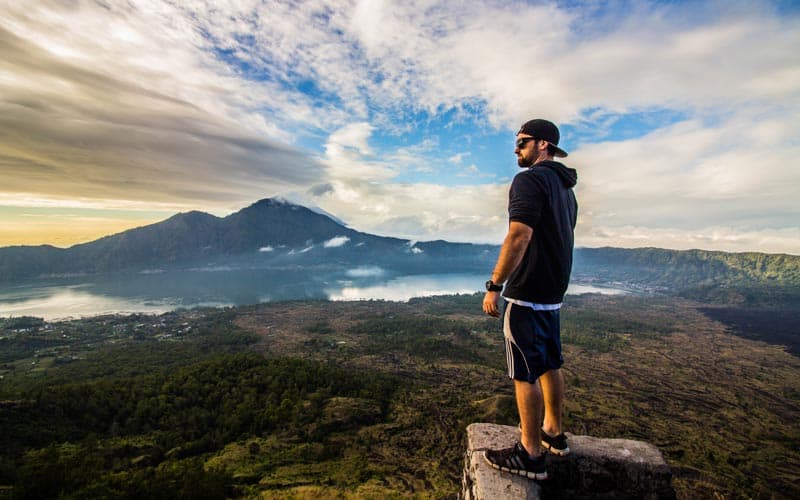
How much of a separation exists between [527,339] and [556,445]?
4.29 feet

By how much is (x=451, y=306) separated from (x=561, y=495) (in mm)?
80825

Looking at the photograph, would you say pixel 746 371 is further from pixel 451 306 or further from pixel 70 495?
pixel 70 495

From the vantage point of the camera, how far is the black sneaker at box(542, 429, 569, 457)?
125 inches

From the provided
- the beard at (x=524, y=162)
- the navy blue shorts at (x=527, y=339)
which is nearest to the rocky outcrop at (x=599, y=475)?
the navy blue shorts at (x=527, y=339)

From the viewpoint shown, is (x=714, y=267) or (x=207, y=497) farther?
(x=714, y=267)

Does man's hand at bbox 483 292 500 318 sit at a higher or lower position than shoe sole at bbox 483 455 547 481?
higher

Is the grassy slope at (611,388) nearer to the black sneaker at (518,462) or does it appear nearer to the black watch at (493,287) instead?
the black sneaker at (518,462)

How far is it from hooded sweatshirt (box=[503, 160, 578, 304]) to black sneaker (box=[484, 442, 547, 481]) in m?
1.34

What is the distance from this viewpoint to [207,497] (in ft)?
27.5

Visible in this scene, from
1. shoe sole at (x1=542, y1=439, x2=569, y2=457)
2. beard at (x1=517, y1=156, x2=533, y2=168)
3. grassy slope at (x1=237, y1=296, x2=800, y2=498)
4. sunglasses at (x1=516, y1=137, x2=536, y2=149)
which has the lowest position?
grassy slope at (x1=237, y1=296, x2=800, y2=498)

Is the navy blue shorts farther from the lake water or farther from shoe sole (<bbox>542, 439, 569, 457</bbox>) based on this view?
the lake water

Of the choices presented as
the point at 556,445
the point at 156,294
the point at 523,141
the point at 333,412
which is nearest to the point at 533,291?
the point at 523,141

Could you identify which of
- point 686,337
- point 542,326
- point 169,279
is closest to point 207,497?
point 542,326

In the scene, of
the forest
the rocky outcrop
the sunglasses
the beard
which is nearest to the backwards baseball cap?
the sunglasses
